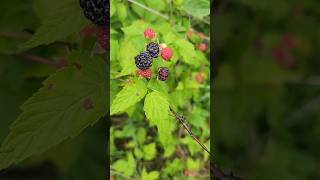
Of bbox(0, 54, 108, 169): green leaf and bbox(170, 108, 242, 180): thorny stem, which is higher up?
bbox(0, 54, 108, 169): green leaf

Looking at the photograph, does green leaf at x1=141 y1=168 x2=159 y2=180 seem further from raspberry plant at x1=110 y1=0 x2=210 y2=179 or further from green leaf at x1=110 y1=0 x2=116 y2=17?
green leaf at x1=110 y1=0 x2=116 y2=17

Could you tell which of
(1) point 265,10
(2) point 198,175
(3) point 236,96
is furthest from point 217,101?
(2) point 198,175

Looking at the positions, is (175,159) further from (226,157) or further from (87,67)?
(226,157)

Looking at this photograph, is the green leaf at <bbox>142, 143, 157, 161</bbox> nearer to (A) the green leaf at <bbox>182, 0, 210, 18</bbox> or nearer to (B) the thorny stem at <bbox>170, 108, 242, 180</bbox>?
(B) the thorny stem at <bbox>170, 108, 242, 180</bbox>

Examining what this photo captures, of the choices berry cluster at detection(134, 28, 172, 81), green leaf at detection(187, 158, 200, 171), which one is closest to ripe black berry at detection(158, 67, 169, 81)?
berry cluster at detection(134, 28, 172, 81)

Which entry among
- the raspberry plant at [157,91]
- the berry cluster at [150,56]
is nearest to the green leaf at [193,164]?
the raspberry plant at [157,91]

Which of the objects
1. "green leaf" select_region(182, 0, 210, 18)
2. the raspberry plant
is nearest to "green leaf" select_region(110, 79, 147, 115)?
the raspberry plant
